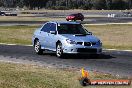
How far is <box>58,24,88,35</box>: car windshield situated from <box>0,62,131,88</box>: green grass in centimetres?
507

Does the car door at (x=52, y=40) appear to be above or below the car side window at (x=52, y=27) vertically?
below

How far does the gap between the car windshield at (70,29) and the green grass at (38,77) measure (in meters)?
5.07

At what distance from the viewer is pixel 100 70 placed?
14023 millimetres

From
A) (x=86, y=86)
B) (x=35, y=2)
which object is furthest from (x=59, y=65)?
(x=35, y=2)

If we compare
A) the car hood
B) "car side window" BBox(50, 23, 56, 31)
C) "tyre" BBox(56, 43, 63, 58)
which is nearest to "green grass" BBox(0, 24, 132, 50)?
"car side window" BBox(50, 23, 56, 31)

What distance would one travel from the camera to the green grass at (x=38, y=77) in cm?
1032

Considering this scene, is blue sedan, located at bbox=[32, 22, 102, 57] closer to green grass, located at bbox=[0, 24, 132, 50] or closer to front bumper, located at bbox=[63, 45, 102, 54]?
front bumper, located at bbox=[63, 45, 102, 54]

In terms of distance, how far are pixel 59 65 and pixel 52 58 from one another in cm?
257

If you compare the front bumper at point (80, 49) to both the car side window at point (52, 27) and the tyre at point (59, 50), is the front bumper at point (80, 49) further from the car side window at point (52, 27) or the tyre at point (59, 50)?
the car side window at point (52, 27)

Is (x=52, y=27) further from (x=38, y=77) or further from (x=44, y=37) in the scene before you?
(x=38, y=77)

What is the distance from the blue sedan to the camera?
17.8m

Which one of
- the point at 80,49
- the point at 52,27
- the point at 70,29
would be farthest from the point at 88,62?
the point at 52,27

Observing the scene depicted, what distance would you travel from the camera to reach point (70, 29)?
746 inches

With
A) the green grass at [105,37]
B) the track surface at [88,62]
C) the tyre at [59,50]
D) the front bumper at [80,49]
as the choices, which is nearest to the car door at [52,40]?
the tyre at [59,50]
